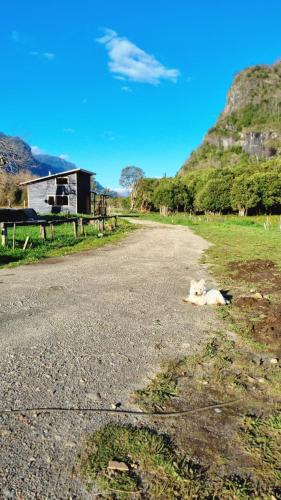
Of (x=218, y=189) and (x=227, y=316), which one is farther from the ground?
(x=218, y=189)

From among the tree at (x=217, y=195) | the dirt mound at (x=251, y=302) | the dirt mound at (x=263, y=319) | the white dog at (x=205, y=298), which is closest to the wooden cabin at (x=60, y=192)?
the tree at (x=217, y=195)

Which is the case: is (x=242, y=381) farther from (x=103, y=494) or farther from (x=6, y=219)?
(x=6, y=219)

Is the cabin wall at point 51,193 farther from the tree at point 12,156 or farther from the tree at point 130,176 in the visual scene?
the tree at point 130,176

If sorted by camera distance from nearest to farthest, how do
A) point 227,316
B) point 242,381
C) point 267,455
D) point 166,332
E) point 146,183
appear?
point 267,455 < point 242,381 < point 166,332 < point 227,316 < point 146,183

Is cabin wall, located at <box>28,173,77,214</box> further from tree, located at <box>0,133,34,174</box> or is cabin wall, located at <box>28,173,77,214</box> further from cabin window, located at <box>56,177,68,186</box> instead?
tree, located at <box>0,133,34,174</box>

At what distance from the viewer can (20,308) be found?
6488 mm

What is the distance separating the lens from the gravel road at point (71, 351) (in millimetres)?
2658

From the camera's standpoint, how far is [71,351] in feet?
15.0

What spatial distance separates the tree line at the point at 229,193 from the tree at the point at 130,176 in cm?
879

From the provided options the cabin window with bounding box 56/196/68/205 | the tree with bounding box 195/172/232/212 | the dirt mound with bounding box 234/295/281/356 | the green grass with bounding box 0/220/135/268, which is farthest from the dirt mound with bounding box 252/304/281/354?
the tree with bounding box 195/172/232/212

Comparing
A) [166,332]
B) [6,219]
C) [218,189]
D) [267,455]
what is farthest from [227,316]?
[218,189]

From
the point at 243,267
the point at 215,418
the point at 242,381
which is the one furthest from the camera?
the point at 243,267

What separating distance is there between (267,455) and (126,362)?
6.47 ft

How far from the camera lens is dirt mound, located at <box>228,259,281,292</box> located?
28.4 ft
